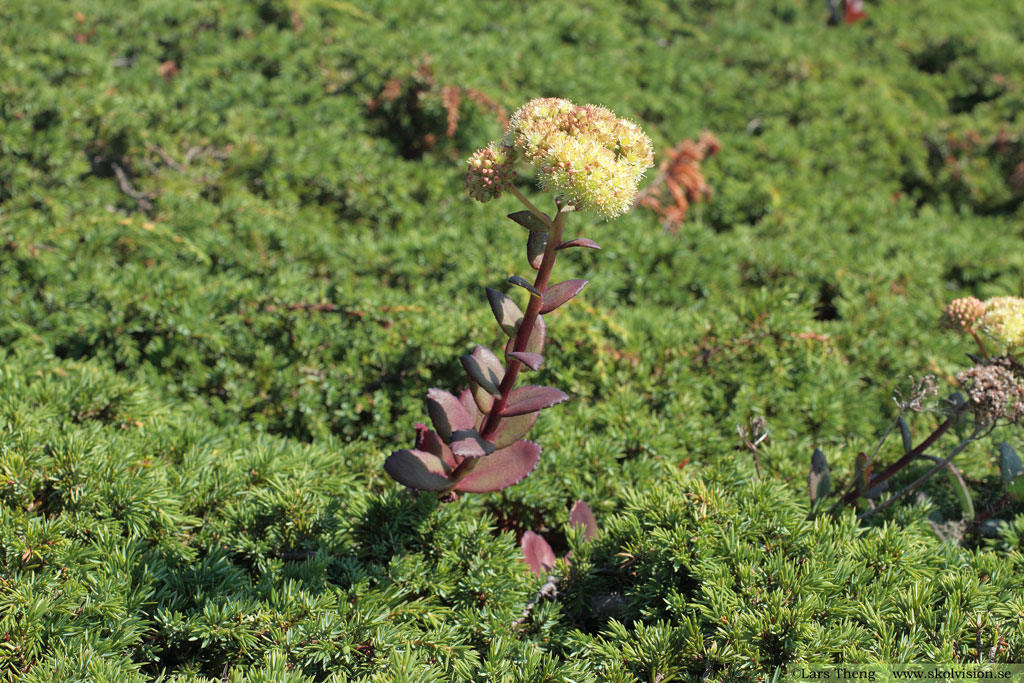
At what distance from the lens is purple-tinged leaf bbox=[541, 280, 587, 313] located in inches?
69.1

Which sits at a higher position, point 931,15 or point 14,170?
point 931,15

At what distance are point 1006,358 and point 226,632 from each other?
2.27 meters

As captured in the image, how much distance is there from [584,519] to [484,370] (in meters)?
0.69

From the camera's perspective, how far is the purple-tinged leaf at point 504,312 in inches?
70.3

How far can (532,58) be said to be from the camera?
16.4 ft

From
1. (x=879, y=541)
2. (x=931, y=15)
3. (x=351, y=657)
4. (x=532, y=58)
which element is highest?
(x=931, y=15)

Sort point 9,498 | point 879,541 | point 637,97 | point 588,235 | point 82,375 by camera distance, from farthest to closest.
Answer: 1. point 637,97
2. point 588,235
3. point 82,375
4. point 879,541
5. point 9,498

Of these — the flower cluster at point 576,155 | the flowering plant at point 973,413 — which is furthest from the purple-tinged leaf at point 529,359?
the flowering plant at point 973,413

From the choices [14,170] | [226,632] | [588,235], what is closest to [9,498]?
[226,632]

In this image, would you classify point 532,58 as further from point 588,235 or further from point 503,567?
point 503,567

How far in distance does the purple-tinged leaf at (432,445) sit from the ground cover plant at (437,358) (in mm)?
180

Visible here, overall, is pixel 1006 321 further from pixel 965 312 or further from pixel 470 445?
pixel 470 445

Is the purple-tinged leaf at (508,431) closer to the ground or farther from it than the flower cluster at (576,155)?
closer to the ground

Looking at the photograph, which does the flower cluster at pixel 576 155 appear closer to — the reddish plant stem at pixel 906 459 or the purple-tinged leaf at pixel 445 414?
the purple-tinged leaf at pixel 445 414
